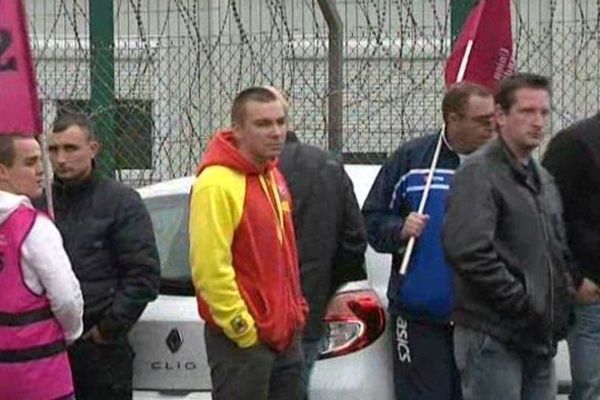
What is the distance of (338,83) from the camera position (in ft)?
35.3

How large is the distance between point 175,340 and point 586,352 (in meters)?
1.61

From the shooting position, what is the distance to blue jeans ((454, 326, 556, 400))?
7254 millimetres

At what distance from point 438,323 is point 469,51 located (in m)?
1.37

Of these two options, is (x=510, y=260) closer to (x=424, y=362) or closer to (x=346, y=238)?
(x=424, y=362)

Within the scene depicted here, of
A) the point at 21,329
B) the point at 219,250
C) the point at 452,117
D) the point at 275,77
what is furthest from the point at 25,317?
the point at 275,77

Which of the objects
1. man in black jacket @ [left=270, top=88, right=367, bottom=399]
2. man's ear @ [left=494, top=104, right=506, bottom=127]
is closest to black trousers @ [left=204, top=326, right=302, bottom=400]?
man in black jacket @ [left=270, top=88, right=367, bottom=399]

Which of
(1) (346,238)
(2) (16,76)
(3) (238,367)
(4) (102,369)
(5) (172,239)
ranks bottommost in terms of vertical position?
(4) (102,369)

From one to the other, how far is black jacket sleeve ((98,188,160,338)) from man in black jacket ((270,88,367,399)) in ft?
1.98

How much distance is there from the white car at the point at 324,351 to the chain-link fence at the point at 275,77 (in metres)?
2.96

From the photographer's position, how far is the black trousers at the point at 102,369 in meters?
7.96

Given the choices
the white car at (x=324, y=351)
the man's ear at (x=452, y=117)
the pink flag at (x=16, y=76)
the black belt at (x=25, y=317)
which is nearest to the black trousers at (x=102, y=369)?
the white car at (x=324, y=351)

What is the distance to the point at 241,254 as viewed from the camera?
23.6ft

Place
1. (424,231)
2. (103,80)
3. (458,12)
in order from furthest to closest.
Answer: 1. (103,80)
2. (458,12)
3. (424,231)

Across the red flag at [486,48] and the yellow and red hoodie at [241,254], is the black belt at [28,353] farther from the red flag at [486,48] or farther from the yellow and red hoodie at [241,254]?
the red flag at [486,48]
